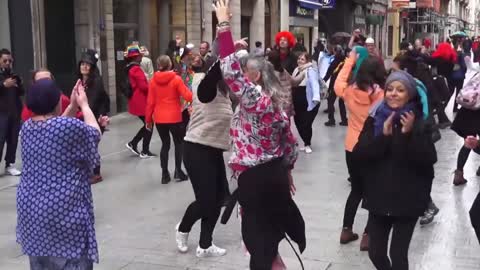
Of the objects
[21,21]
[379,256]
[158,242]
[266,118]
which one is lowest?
[158,242]

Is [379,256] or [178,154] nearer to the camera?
[379,256]

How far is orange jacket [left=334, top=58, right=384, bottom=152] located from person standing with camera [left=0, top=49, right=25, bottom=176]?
478cm

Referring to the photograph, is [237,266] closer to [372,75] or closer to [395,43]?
[372,75]

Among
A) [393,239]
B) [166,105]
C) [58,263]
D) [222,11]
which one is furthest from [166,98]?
[58,263]

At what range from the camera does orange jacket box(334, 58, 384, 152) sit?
551cm

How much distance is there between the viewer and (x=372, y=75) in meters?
5.39

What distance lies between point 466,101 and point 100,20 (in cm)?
1150

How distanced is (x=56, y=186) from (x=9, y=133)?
5892mm

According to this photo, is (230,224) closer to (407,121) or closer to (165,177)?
(165,177)

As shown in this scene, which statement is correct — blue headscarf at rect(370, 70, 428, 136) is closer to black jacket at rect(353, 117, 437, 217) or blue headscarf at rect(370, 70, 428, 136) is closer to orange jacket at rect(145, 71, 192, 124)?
black jacket at rect(353, 117, 437, 217)

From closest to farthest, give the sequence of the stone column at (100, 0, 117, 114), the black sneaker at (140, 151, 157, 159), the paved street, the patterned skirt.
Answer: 1. the patterned skirt
2. the paved street
3. the black sneaker at (140, 151, 157, 159)
4. the stone column at (100, 0, 117, 114)

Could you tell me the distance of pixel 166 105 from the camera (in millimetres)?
8492

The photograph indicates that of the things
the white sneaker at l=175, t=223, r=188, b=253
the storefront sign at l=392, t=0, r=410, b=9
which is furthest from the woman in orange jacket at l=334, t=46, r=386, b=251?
the storefront sign at l=392, t=0, r=410, b=9

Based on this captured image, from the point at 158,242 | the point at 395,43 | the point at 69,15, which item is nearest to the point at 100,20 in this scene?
the point at 69,15
